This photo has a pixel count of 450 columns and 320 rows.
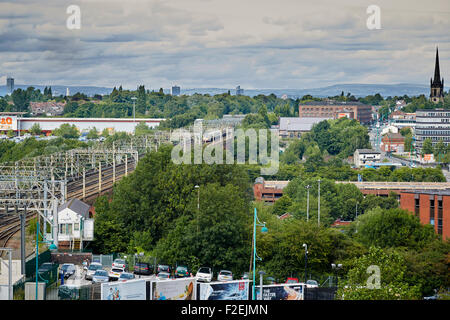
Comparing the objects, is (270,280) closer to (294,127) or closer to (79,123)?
(79,123)

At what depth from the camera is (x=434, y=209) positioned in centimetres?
1441

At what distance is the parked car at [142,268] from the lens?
33.6ft

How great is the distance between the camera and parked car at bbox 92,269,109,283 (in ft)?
30.8

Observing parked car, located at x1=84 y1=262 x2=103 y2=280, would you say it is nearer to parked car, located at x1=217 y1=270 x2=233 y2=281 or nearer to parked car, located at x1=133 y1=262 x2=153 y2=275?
parked car, located at x1=133 y1=262 x2=153 y2=275

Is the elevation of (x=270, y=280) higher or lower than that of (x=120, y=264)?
lower

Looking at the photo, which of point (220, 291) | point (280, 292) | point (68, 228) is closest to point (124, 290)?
point (220, 291)

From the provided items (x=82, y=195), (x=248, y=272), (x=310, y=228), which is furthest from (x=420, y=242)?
(x=82, y=195)

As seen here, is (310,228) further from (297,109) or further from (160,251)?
(297,109)

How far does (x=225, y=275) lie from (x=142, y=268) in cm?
116

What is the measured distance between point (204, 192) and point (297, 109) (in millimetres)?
55243

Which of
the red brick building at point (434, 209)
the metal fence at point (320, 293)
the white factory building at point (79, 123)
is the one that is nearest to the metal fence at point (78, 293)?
the metal fence at point (320, 293)

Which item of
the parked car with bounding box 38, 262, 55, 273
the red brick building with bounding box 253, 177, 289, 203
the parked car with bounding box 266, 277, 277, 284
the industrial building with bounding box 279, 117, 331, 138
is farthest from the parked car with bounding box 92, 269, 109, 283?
the industrial building with bounding box 279, 117, 331, 138

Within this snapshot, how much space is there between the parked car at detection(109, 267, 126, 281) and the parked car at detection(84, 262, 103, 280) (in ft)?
0.66

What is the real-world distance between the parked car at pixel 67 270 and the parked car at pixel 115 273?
20.3 inches
